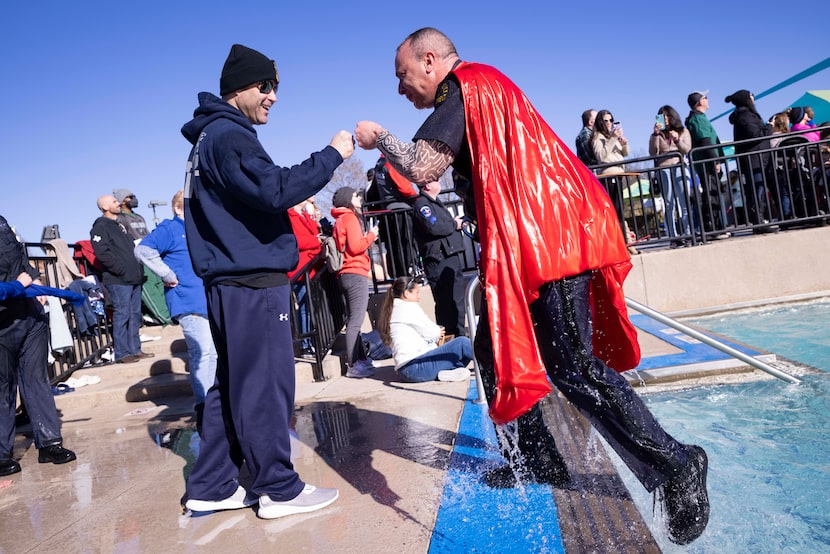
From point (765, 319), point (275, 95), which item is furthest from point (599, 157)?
point (275, 95)

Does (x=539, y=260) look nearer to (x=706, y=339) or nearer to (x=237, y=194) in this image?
(x=237, y=194)

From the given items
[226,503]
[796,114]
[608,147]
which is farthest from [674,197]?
[226,503]

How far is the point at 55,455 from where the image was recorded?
488 cm

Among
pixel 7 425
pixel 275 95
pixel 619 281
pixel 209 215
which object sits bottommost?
pixel 7 425

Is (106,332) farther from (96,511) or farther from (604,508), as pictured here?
(604,508)

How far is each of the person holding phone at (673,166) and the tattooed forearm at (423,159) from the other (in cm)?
666

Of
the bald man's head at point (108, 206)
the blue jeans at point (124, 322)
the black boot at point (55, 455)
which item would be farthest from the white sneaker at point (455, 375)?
the bald man's head at point (108, 206)

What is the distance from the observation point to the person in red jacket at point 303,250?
6410 mm

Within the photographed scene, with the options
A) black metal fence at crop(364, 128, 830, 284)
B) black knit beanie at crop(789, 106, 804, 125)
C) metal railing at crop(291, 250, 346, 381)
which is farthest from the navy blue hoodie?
black knit beanie at crop(789, 106, 804, 125)

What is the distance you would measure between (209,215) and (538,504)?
1979mm

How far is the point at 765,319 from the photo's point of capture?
7473 millimetres

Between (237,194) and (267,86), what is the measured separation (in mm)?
702

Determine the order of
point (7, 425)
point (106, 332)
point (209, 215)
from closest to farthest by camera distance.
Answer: point (209, 215), point (7, 425), point (106, 332)

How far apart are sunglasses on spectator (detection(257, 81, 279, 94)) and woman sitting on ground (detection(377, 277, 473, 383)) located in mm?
3047
